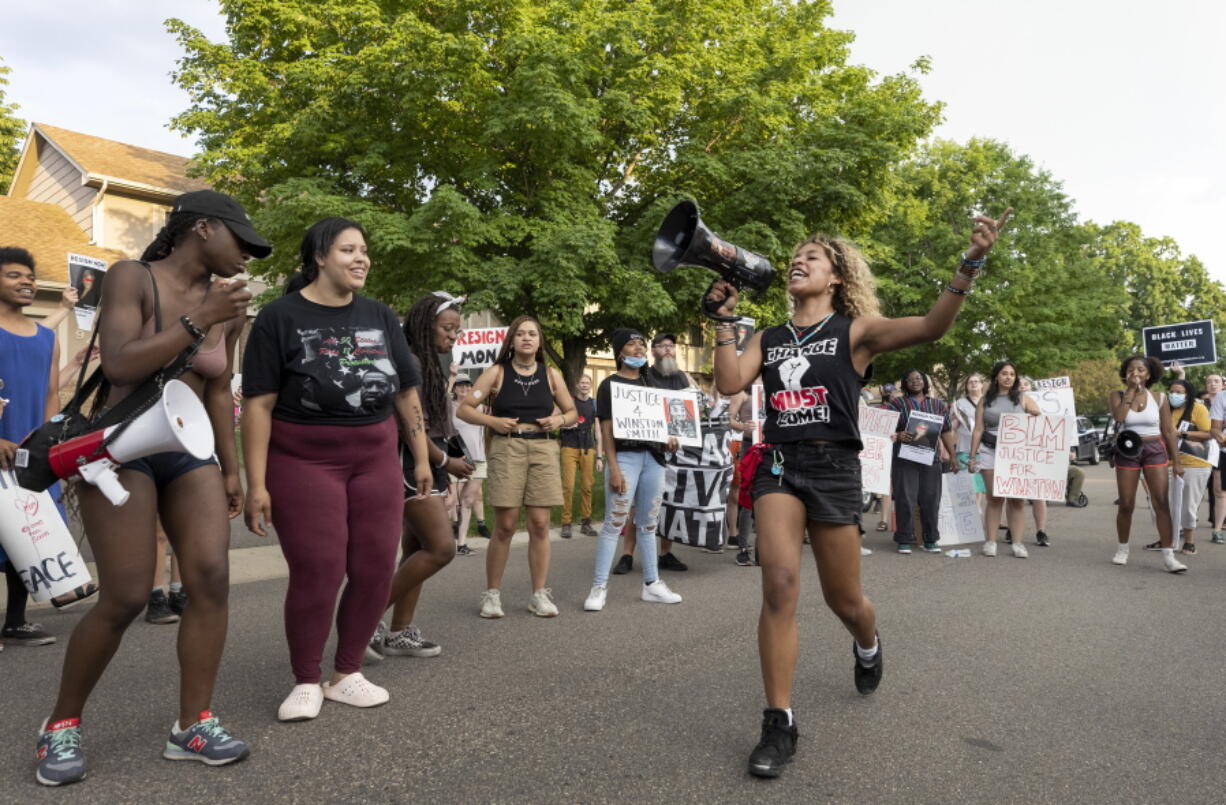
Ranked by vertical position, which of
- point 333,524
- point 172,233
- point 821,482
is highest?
point 172,233

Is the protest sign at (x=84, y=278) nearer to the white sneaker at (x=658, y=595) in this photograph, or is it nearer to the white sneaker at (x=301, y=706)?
the white sneaker at (x=301, y=706)

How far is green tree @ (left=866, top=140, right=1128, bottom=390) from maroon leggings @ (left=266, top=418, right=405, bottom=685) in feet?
90.1

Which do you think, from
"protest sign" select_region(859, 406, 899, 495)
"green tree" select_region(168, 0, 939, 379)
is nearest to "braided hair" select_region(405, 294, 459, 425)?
"protest sign" select_region(859, 406, 899, 495)

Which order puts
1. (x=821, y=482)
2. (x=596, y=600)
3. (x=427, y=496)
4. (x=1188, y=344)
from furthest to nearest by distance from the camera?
(x=1188, y=344), (x=596, y=600), (x=427, y=496), (x=821, y=482)

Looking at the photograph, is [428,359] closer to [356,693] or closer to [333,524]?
[333,524]

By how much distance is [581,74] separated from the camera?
1697 centimetres

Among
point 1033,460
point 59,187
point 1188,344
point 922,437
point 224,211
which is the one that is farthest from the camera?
point 59,187

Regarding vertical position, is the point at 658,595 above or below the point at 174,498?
below

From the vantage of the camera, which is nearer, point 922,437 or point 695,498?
point 695,498

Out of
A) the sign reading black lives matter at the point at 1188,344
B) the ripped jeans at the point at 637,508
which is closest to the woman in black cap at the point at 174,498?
the ripped jeans at the point at 637,508

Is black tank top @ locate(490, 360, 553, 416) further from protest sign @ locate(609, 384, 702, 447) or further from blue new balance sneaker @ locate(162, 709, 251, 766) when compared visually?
blue new balance sneaker @ locate(162, 709, 251, 766)

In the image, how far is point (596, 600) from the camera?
5.93 metres

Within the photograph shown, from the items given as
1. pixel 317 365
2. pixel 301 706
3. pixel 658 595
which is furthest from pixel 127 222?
pixel 301 706

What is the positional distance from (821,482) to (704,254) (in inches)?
38.8
